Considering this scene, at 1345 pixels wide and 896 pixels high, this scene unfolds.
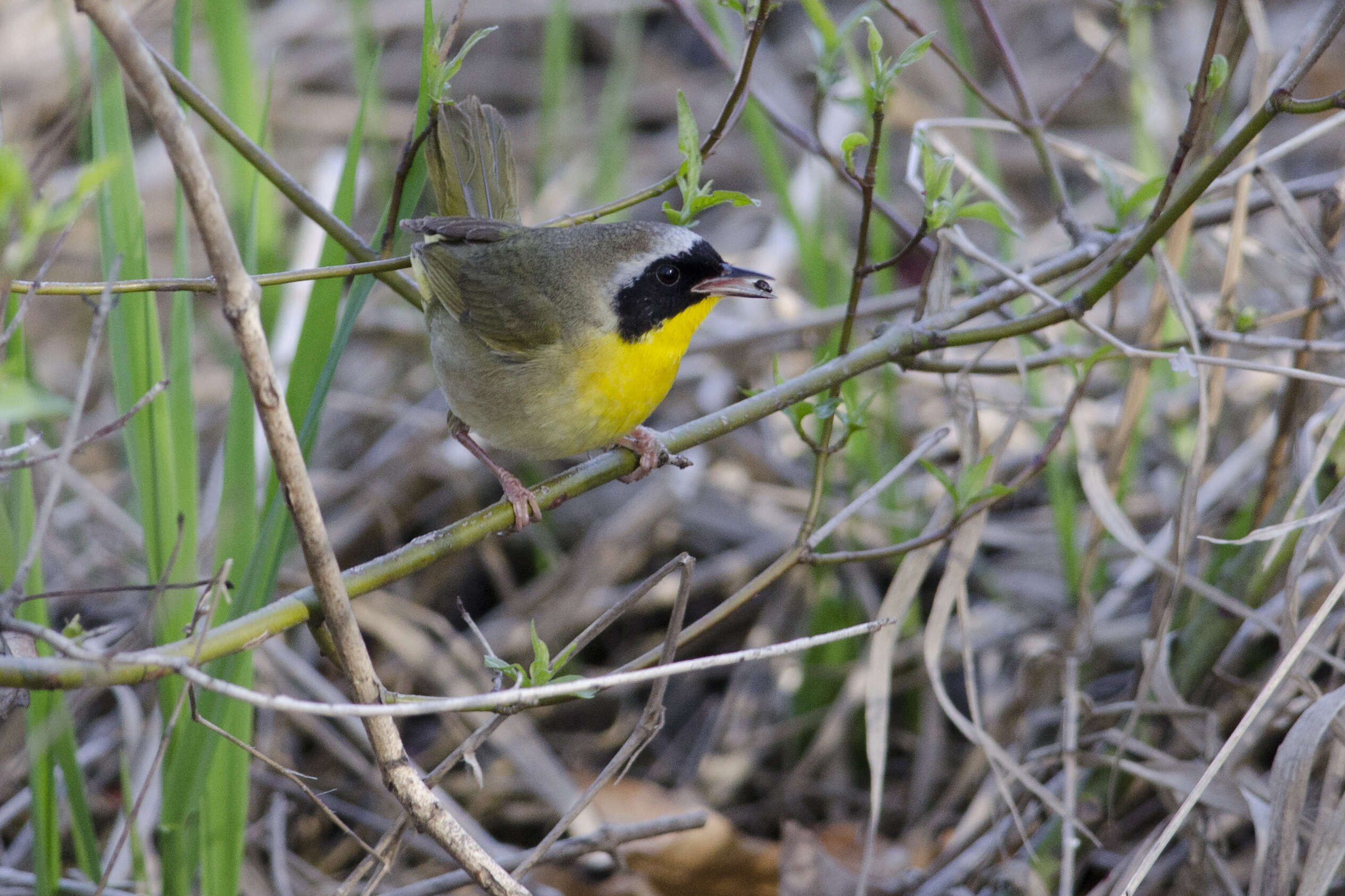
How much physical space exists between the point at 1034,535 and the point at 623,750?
264 cm

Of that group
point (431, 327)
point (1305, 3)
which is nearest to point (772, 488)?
point (431, 327)

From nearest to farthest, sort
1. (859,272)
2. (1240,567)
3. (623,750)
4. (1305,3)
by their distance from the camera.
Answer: (623,750)
(859,272)
(1240,567)
(1305,3)

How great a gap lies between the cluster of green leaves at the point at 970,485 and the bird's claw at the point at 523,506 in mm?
766

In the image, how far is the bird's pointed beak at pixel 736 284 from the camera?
2.62 m

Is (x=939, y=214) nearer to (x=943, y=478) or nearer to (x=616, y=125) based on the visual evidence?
(x=943, y=478)

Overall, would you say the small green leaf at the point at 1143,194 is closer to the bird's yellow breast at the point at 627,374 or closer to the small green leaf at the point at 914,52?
the small green leaf at the point at 914,52

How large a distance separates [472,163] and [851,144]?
4.05ft

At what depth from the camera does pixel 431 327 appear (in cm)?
310

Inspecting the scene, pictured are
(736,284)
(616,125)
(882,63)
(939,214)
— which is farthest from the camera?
(616,125)

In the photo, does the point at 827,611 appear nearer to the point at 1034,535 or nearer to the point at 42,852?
the point at 1034,535

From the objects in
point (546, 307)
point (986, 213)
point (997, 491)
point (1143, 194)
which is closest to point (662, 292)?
point (546, 307)

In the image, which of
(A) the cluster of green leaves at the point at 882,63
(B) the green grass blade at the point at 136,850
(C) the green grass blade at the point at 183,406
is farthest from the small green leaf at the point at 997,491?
(B) the green grass blade at the point at 136,850

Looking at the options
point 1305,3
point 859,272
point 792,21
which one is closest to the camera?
point 859,272

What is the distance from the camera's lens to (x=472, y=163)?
2.96 meters
